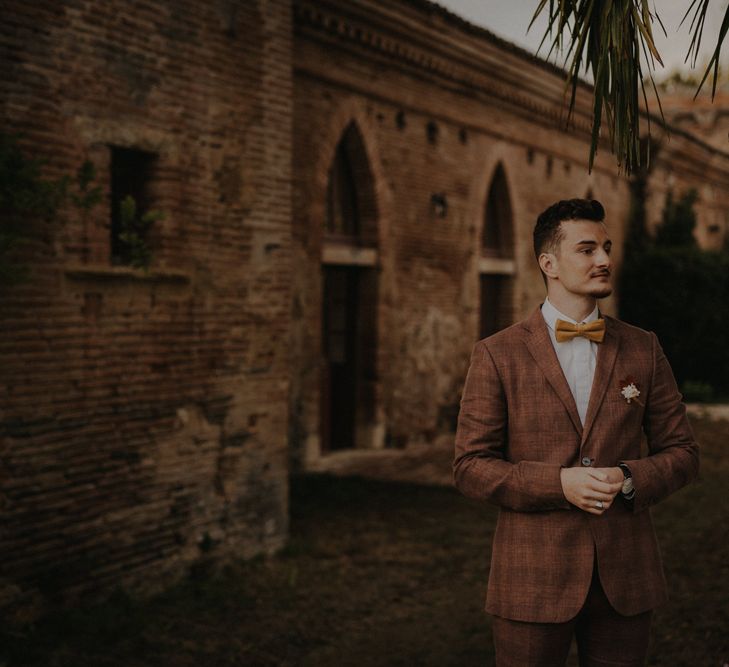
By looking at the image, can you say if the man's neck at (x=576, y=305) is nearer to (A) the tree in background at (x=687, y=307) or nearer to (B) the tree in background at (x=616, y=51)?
(B) the tree in background at (x=616, y=51)

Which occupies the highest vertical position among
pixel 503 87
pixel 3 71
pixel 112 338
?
pixel 503 87

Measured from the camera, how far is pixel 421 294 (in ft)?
38.7

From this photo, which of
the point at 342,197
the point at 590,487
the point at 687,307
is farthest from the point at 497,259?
the point at 590,487

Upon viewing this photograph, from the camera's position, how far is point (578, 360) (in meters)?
2.91

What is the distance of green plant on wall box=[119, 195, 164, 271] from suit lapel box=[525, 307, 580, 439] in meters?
3.77

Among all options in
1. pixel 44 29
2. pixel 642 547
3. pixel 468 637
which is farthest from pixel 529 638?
pixel 44 29

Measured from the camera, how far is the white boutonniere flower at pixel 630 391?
2824 mm

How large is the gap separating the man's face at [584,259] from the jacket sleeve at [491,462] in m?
0.36

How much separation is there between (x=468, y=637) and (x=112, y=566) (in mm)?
2399

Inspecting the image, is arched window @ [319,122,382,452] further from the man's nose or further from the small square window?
the man's nose

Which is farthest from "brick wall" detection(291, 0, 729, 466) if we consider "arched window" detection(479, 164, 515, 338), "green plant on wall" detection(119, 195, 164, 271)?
"green plant on wall" detection(119, 195, 164, 271)

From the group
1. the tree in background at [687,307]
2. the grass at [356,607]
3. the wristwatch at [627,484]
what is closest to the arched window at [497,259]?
the tree in background at [687,307]

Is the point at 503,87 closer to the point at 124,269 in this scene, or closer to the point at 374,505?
the point at 374,505

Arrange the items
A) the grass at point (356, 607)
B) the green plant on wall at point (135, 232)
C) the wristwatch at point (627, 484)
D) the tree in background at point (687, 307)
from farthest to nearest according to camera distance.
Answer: the tree in background at point (687, 307), the green plant on wall at point (135, 232), the grass at point (356, 607), the wristwatch at point (627, 484)
